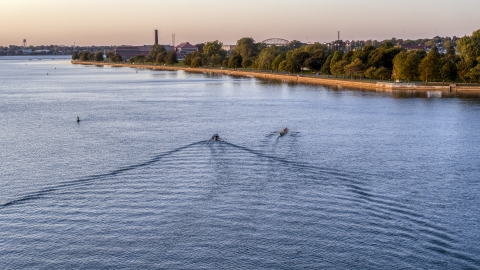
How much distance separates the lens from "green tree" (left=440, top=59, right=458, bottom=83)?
119 ft

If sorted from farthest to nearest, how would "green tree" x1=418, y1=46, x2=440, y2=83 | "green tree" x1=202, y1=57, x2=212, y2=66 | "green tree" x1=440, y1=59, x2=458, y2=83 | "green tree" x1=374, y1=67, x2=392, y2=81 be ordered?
1. "green tree" x1=202, y1=57, x2=212, y2=66
2. "green tree" x1=374, y1=67, x2=392, y2=81
3. "green tree" x1=418, y1=46, x2=440, y2=83
4. "green tree" x1=440, y1=59, x2=458, y2=83

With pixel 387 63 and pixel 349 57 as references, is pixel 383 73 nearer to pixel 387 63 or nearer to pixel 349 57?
pixel 387 63

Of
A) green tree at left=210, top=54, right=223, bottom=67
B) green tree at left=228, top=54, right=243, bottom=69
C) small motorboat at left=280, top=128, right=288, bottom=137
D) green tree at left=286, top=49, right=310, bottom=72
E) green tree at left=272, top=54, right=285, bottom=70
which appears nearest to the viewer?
small motorboat at left=280, top=128, right=288, bottom=137

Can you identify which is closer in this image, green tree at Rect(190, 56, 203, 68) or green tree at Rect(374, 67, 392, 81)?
green tree at Rect(374, 67, 392, 81)

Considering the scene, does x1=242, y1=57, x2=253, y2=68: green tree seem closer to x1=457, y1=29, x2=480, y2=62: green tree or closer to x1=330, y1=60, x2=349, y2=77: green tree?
x1=330, y1=60, x2=349, y2=77: green tree

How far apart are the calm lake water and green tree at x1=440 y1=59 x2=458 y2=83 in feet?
44.9

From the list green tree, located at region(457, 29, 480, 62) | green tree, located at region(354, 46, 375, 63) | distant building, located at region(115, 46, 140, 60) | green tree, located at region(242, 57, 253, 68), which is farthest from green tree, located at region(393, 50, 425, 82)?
distant building, located at region(115, 46, 140, 60)

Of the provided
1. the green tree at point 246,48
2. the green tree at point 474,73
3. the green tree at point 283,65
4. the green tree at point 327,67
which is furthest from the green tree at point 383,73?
the green tree at point 246,48

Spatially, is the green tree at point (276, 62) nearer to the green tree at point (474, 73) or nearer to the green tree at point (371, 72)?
the green tree at point (371, 72)

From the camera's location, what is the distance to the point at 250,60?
64.9 metres

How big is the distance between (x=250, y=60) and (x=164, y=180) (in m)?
52.1

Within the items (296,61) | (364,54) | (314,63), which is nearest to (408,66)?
(364,54)

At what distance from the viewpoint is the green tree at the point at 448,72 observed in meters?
36.3

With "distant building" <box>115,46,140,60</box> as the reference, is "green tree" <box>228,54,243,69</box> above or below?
below
